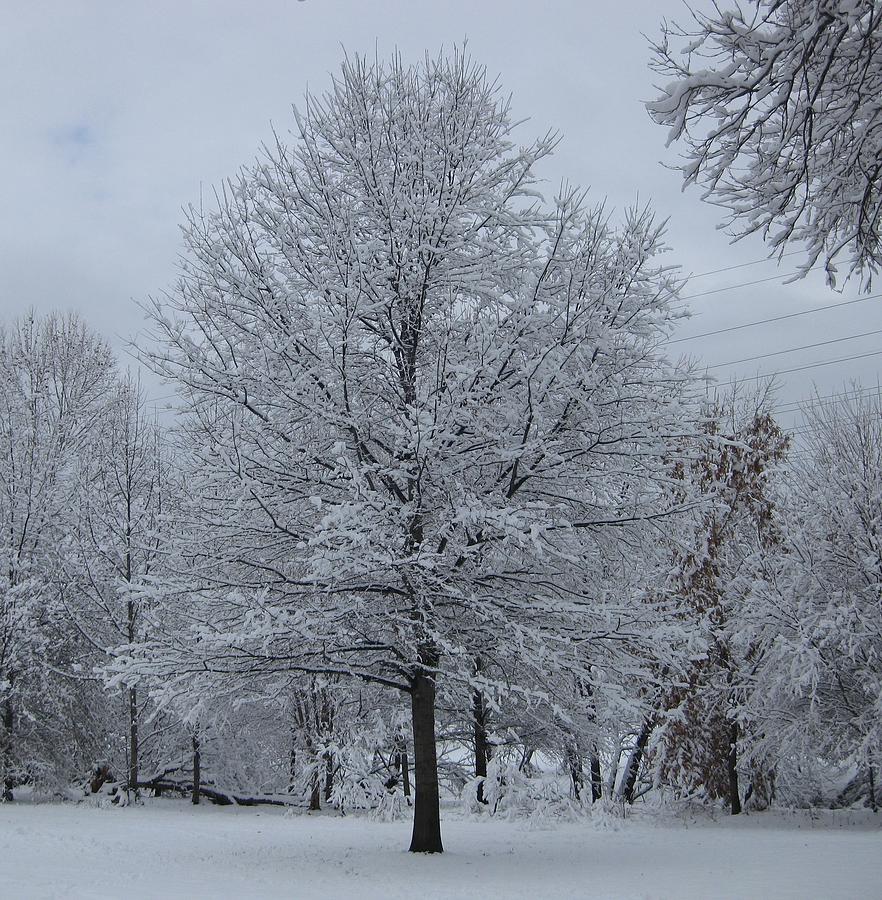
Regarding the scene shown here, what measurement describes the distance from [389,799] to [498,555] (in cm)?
535

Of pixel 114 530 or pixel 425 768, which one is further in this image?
pixel 114 530

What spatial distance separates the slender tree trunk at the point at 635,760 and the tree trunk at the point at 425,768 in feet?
32.5

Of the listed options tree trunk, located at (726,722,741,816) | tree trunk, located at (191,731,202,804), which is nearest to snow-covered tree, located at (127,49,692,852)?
tree trunk, located at (726,722,741,816)

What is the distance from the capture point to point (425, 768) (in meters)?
10.8

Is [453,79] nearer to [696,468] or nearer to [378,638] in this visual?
[378,638]

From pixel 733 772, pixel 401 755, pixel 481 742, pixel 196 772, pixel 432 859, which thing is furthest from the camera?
pixel 196 772

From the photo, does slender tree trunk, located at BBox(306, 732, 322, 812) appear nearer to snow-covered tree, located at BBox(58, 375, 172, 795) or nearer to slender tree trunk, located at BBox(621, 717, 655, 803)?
snow-covered tree, located at BBox(58, 375, 172, 795)

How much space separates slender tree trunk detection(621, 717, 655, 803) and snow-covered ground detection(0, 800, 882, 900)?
3316mm

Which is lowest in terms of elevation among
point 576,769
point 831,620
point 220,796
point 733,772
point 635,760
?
point 220,796

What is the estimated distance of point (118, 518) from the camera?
20.3m

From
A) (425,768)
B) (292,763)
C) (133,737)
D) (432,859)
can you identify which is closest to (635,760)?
(292,763)

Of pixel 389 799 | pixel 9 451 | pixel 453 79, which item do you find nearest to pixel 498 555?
pixel 389 799

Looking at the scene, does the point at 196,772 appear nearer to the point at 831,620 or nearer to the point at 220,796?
the point at 220,796

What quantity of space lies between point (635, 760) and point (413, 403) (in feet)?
48.5
